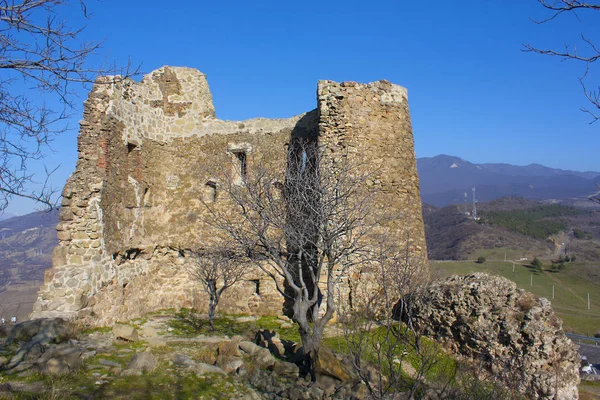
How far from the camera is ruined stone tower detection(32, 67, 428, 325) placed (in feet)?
32.6

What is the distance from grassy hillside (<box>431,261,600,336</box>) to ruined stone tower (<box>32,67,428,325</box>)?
85.4 ft

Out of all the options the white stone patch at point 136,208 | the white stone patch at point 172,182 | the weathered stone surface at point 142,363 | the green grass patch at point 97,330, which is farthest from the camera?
the white stone patch at point 172,182

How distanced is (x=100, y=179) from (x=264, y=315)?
533 cm

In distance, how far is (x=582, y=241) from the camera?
72.4m

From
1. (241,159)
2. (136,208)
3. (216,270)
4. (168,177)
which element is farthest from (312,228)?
(168,177)

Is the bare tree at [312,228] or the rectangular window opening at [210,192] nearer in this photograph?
the bare tree at [312,228]

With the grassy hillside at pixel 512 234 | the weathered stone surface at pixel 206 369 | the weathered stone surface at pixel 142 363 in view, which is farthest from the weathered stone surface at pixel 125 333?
the grassy hillside at pixel 512 234

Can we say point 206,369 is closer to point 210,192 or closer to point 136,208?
point 136,208

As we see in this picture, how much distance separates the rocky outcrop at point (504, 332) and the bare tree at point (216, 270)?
4.24 m

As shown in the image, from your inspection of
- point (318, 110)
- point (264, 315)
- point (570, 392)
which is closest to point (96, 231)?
point (264, 315)

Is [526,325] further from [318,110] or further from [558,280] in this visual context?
[558,280]

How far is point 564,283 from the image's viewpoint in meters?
50.0

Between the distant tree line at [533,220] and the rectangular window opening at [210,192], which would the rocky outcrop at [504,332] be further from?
the distant tree line at [533,220]

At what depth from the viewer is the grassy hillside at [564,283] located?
36525 mm
